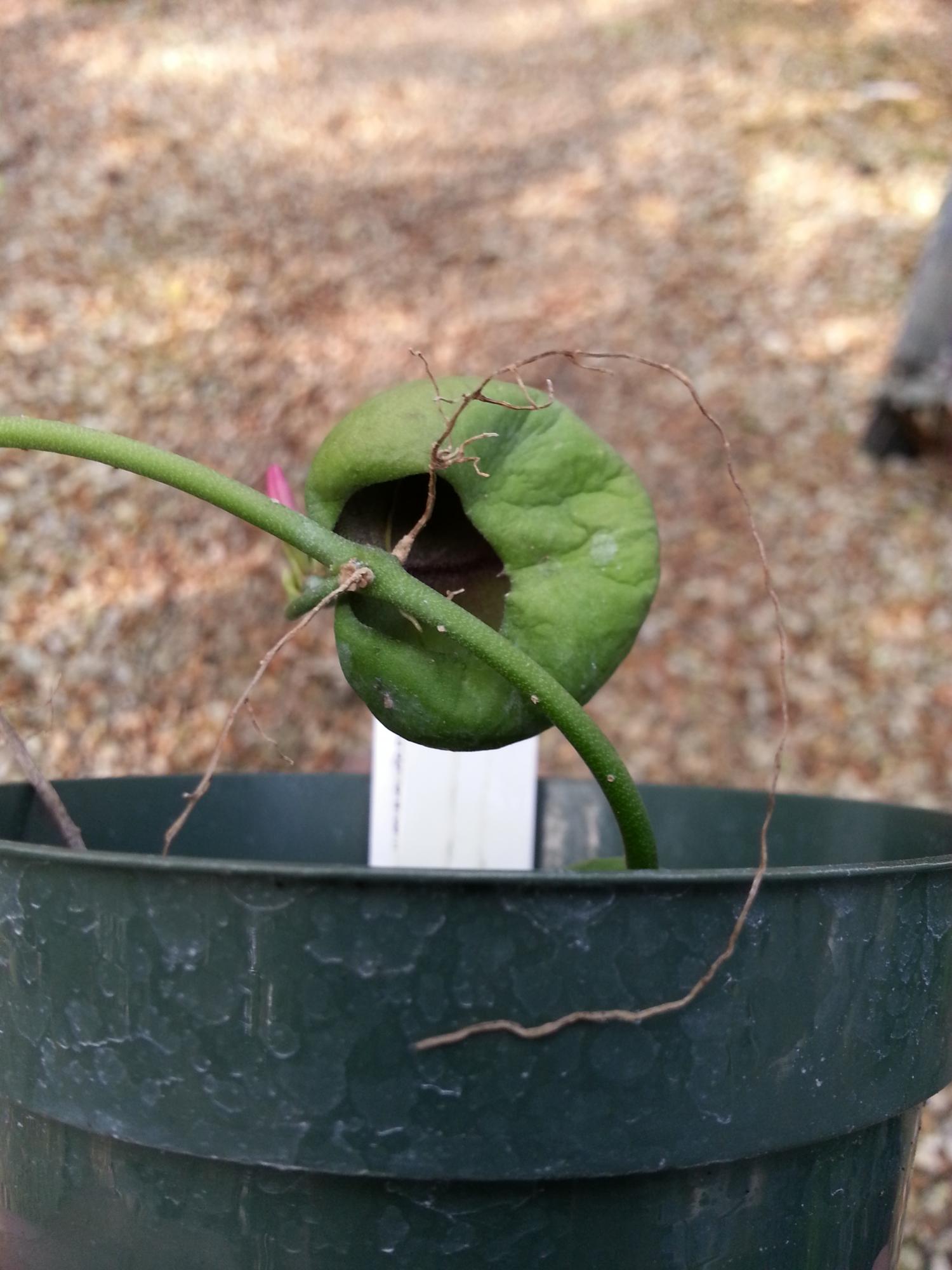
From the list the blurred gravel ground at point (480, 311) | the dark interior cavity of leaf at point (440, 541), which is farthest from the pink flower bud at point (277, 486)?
the blurred gravel ground at point (480, 311)

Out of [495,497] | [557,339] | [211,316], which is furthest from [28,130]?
[495,497]

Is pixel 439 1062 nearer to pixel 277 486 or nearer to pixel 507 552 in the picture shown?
pixel 507 552

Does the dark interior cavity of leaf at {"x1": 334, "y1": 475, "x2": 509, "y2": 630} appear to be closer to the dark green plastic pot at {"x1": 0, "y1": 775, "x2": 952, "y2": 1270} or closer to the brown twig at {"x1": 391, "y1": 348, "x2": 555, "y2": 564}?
the brown twig at {"x1": 391, "y1": 348, "x2": 555, "y2": 564}

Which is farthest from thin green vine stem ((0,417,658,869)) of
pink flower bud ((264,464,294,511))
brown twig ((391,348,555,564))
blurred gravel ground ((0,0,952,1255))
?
blurred gravel ground ((0,0,952,1255))

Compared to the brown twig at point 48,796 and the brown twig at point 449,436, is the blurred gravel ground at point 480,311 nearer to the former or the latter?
the brown twig at point 48,796

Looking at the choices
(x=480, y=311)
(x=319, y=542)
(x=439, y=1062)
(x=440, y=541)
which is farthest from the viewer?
(x=480, y=311)

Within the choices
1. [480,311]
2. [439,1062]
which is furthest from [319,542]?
[480,311]

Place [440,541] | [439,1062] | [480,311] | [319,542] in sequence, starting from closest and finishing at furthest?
1. [439,1062]
2. [319,542]
3. [440,541]
4. [480,311]
